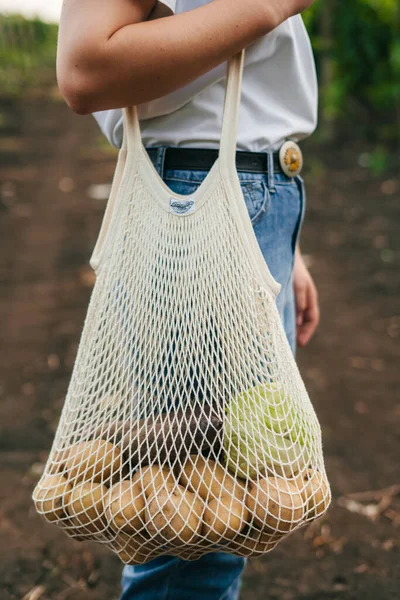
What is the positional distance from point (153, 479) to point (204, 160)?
0.57 meters

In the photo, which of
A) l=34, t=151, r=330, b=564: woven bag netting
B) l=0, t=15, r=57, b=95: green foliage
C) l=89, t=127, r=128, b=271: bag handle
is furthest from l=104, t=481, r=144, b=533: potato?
l=0, t=15, r=57, b=95: green foliage

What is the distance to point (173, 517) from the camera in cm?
119

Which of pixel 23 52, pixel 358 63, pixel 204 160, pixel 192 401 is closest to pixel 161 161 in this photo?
pixel 204 160

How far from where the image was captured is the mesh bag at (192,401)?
1216 millimetres

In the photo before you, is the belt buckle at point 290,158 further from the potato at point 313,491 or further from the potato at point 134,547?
the potato at point 134,547

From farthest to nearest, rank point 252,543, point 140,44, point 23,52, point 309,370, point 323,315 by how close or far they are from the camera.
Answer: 1. point 23,52
2. point 323,315
3. point 309,370
4. point 252,543
5. point 140,44

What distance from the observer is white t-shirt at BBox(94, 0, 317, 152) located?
4.29ft

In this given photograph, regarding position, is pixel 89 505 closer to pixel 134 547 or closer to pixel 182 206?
pixel 134 547

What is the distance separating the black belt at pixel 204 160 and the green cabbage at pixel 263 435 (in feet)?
1.32

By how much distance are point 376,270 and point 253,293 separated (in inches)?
147

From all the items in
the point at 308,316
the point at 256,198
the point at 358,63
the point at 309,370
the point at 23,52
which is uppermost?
the point at 23,52

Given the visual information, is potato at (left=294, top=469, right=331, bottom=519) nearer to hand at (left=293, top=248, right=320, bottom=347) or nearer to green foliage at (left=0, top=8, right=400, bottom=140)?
hand at (left=293, top=248, right=320, bottom=347)

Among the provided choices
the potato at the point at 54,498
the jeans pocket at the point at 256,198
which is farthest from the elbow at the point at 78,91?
the potato at the point at 54,498

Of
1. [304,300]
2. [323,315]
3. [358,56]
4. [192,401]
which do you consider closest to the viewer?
[192,401]
